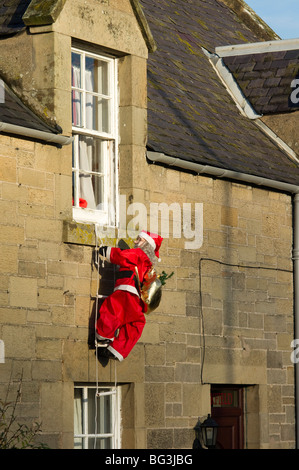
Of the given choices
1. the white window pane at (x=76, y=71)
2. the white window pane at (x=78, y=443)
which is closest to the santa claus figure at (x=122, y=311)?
the white window pane at (x=78, y=443)

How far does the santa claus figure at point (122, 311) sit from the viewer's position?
11.6 m

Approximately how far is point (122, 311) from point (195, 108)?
387 centimetres

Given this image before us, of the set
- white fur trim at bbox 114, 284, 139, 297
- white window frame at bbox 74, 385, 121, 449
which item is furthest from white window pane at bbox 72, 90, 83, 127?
white window frame at bbox 74, 385, 121, 449

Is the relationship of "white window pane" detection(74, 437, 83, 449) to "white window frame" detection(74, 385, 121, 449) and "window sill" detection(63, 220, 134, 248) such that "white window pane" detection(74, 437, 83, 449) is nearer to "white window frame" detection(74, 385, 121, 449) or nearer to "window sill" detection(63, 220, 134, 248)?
"white window frame" detection(74, 385, 121, 449)

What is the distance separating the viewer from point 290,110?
15.7m

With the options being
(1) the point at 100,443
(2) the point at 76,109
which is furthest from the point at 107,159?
(1) the point at 100,443

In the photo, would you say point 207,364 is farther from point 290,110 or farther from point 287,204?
point 290,110

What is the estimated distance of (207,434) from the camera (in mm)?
12883

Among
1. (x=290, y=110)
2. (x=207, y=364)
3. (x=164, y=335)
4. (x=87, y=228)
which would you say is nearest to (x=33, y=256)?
(x=87, y=228)

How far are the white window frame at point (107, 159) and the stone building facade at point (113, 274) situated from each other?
0.22 feet

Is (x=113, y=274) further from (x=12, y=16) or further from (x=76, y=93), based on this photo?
(x=12, y=16)

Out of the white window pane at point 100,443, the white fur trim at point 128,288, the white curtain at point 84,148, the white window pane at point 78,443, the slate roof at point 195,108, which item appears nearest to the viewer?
the white fur trim at point 128,288

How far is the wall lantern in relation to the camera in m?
12.9

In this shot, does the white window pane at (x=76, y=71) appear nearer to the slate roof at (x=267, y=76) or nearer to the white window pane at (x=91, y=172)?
the white window pane at (x=91, y=172)
